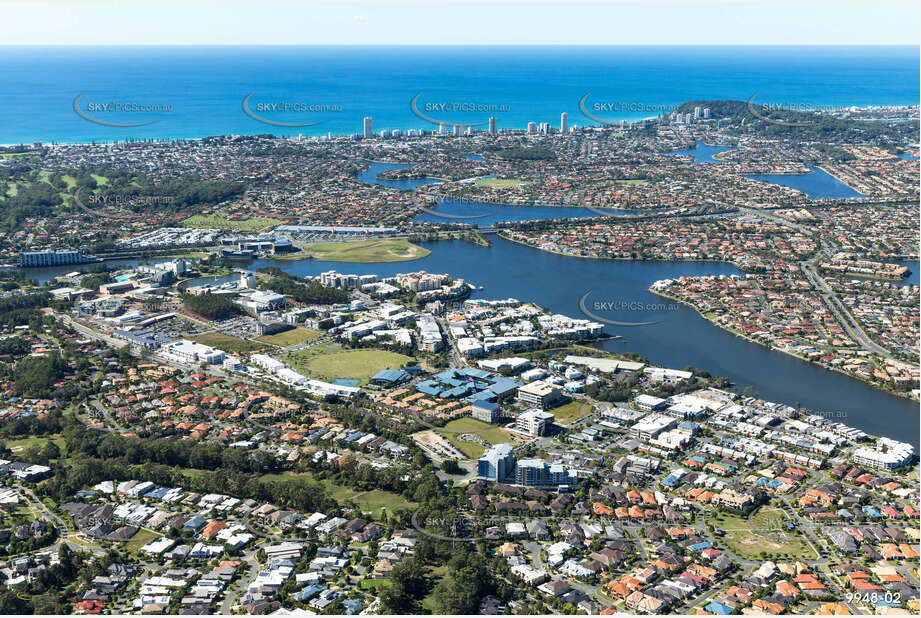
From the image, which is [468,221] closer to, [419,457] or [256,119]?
[419,457]

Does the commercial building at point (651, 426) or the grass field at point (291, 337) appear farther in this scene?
the grass field at point (291, 337)

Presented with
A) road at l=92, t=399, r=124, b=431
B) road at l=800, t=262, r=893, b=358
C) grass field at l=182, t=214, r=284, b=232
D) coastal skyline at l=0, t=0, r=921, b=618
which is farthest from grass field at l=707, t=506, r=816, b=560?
grass field at l=182, t=214, r=284, b=232

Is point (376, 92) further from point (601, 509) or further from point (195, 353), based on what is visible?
point (601, 509)

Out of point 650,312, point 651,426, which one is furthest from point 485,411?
point 650,312

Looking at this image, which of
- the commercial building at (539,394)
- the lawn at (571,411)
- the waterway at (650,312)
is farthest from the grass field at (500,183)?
the lawn at (571,411)

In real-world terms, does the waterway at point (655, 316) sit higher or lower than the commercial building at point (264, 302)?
higher

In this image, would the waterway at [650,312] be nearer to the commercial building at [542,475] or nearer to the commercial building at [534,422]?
the commercial building at [534,422]
